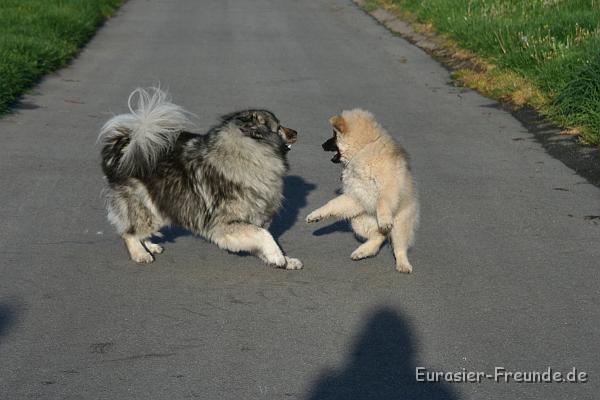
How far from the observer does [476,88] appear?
1463 centimetres

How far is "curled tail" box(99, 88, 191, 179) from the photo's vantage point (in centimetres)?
703

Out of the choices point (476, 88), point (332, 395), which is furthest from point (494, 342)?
point (476, 88)

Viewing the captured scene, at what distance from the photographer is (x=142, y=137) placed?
22.9 feet

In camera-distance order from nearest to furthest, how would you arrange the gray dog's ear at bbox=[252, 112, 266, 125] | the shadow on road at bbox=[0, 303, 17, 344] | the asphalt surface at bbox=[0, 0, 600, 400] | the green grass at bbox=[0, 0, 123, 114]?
the asphalt surface at bbox=[0, 0, 600, 400], the shadow on road at bbox=[0, 303, 17, 344], the gray dog's ear at bbox=[252, 112, 266, 125], the green grass at bbox=[0, 0, 123, 114]

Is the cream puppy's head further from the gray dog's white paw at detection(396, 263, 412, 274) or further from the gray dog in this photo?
the gray dog's white paw at detection(396, 263, 412, 274)

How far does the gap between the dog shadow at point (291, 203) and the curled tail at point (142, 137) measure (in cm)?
132

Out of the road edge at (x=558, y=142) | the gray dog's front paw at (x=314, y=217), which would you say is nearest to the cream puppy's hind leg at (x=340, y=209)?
the gray dog's front paw at (x=314, y=217)

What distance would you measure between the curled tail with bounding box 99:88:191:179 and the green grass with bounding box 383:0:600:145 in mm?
5570

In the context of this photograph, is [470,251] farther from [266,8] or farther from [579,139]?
[266,8]

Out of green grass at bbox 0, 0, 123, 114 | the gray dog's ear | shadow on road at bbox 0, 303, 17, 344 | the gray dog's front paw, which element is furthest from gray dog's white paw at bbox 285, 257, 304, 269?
green grass at bbox 0, 0, 123, 114

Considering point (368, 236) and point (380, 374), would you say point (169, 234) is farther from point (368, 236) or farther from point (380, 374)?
point (380, 374)

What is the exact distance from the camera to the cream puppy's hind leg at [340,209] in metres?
7.19

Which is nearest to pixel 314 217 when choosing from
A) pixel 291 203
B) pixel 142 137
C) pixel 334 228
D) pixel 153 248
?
pixel 334 228

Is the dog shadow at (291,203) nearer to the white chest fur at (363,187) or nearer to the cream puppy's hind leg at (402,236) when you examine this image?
the white chest fur at (363,187)
